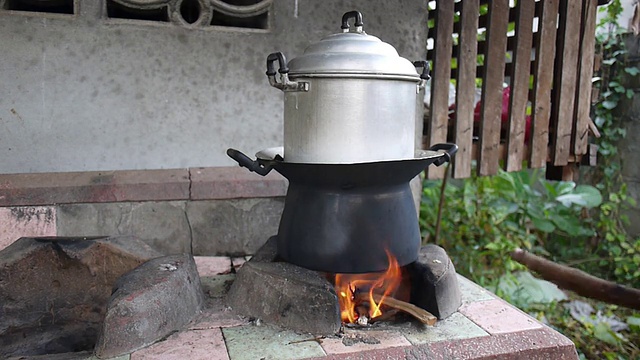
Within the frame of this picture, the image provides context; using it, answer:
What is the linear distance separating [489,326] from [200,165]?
180 centimetres

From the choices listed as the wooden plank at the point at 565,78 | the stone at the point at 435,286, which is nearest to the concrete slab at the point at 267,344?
the stone at the point at 435,286

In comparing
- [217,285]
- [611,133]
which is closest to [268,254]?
[217,285]

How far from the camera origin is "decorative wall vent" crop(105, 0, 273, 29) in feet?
9.13

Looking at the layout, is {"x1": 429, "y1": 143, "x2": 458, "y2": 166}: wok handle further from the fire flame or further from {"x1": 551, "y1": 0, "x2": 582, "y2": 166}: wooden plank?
{"x1": 551, "y1": 0, "x2": 582, "y2": 166}: wooden plank

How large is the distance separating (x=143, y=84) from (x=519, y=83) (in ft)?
7.70

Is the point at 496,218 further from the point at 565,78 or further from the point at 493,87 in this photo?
the point at 493,87

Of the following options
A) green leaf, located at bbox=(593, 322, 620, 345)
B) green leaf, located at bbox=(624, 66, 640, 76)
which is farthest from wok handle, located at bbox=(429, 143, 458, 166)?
green leaf, located at bbox=(624, 66, 640, 76)

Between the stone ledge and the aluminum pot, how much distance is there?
105 centimetres

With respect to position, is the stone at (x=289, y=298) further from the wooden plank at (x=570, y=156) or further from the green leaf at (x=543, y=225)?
the green leaf at (x=543, y=225)

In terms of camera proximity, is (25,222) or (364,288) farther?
(25,222)

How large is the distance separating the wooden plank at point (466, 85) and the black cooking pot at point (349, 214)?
1.25 metres

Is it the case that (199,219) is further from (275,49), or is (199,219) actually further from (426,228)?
(426,228)

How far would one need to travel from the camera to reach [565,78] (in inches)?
136

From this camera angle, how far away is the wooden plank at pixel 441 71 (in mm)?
3164
